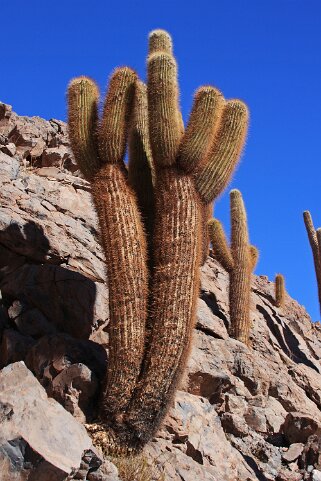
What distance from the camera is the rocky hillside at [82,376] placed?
516 cm

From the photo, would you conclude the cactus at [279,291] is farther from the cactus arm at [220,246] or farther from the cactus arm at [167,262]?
the cactus arm at [167,262]

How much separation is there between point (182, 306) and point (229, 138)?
2.57 m

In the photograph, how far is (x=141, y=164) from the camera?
874 centimetres

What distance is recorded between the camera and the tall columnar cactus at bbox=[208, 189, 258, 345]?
1339 centimetres

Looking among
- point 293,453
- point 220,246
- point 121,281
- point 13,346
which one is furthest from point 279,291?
point 13,346

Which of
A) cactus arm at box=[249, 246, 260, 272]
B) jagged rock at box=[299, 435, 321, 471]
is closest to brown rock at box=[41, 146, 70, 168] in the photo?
cactus arm at box=[249, 246, 260, 272]

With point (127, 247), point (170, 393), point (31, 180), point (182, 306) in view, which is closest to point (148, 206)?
point (127, 247)

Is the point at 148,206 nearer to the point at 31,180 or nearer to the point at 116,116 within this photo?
the point at 116,116

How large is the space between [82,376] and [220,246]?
7.93 metres

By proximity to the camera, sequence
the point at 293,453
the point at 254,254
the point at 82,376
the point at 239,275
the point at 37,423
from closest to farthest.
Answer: the point at 37,423, the point at 82,376, the point at 293,453, the point at 239,275, the point at 254,254

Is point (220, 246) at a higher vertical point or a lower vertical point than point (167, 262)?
higher

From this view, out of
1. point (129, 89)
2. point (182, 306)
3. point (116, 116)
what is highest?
point (129, 89)

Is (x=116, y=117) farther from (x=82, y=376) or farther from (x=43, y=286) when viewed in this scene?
(x=82, y=376)

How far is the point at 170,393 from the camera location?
22.9 ft
